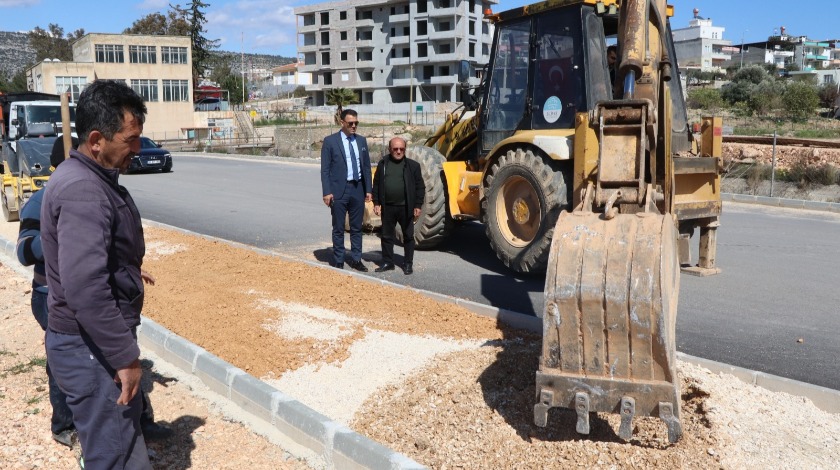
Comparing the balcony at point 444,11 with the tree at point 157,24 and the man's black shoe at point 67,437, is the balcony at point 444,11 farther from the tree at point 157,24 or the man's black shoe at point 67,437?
the man's black shoe at point 67,437

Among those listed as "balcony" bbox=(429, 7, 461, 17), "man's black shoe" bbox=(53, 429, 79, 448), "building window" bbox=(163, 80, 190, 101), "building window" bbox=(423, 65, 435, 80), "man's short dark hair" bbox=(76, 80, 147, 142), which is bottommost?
"man's black shoe" bbox=(53, 429, 79, 448)

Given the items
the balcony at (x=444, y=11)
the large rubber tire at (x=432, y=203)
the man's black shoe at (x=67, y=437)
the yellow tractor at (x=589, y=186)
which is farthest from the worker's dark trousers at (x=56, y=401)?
the balcony at (x=444, y=11)

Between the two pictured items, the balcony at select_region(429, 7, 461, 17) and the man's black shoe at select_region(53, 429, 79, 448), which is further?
the balcony at select_region(429, 7, 461, 17)

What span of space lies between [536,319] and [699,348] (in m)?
1.38

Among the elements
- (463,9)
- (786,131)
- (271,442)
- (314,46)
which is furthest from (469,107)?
(314,46)

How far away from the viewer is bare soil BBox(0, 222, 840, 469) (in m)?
4.14

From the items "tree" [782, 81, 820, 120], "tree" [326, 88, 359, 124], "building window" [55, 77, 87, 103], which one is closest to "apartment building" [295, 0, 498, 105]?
"tree" [326, 88, 359, 124]

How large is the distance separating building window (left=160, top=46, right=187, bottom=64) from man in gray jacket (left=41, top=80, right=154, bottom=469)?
Answer: 231 ft

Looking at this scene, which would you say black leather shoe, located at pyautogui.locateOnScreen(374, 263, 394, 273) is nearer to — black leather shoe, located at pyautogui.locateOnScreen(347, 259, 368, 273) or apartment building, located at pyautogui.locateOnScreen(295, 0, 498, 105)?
black leather shoe, located at pyautogui.locateOnScreen(347, 259, 368, 273)

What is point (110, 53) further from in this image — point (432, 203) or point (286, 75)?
point (286, 75)

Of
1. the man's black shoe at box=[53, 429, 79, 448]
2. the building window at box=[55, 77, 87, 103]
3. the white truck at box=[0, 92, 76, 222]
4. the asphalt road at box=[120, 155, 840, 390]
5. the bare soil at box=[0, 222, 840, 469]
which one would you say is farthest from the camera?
the building window at box=[55, 77, 87, 103]

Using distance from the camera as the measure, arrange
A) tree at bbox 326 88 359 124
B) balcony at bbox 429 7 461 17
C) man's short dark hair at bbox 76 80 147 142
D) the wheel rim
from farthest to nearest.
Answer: tree at bbox 326 88 359 124 → balcony at bbox 429 7 461 17 → the wheel rim → man's short dark hair at bbox 76 80 147 142

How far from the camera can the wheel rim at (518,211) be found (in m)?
8.53

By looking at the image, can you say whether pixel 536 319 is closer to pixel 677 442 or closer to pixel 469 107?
pixel 677 442
